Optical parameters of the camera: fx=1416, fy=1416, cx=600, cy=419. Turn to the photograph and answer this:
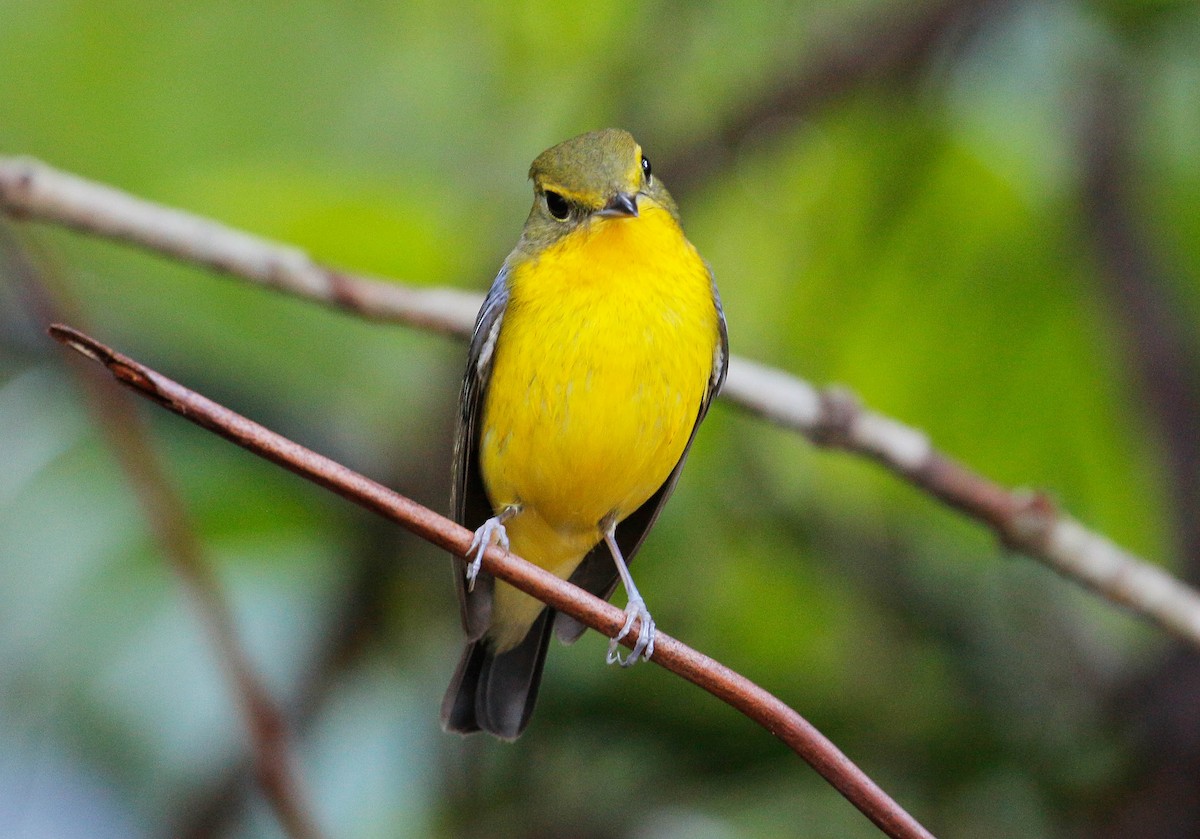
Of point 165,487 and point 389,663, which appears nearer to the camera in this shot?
point 165,487

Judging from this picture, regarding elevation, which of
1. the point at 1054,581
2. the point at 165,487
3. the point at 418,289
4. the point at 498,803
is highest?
the point at 418,289

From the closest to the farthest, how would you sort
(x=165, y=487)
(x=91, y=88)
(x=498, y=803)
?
(x=165, y=487), (x=498, y=803), (x=91, y=88)

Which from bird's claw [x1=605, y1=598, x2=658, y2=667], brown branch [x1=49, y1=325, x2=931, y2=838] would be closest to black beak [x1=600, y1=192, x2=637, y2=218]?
bird's claw [x1=605, y1=598, x2=658, y2=667]

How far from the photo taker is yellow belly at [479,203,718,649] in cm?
331

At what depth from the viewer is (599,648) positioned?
4.85 metres

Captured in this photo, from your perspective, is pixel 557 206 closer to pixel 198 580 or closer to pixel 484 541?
pixel 198 580

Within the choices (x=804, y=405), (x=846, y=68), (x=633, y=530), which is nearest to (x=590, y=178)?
(x=804, y=405)

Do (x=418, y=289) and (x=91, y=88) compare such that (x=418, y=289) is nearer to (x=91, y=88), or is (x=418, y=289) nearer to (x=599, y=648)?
(x=599, y=648)

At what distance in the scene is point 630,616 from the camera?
2562 millimetres

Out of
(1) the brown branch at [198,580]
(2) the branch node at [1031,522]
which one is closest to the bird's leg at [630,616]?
(1) the brown branch at [198,580]

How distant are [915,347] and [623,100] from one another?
134 centimetres

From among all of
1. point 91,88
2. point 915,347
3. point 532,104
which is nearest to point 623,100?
point 532,104

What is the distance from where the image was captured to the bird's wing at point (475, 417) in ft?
11.4

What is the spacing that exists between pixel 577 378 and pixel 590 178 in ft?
1.63
